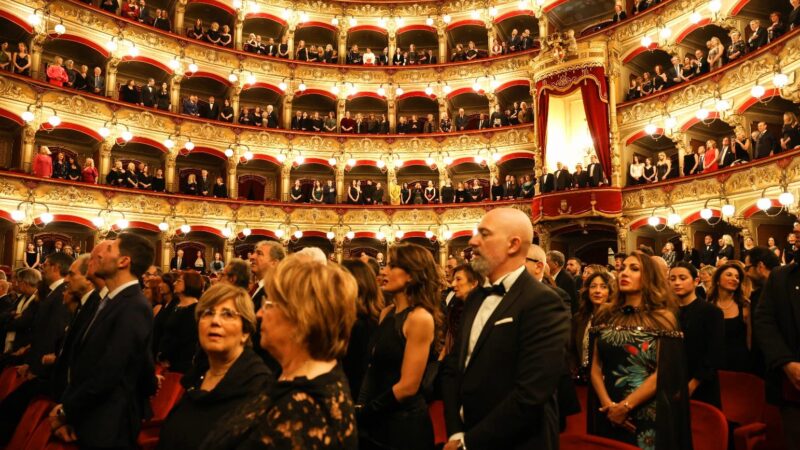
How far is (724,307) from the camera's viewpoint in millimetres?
5461

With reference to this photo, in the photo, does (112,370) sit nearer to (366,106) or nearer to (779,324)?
(779,324)

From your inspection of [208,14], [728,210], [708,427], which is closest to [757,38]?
[728,210]

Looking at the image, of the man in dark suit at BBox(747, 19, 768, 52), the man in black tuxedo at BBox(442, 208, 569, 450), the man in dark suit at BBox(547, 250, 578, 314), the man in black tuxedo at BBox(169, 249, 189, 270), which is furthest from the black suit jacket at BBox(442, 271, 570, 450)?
the man in black tuxedo at BBox(169, 249, 189, 270)

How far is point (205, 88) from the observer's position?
79.7ft

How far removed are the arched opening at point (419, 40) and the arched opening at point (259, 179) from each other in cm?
811

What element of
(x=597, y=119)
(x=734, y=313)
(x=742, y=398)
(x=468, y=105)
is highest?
(x=468, y=105)

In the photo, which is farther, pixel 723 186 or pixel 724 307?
pixel 723 186

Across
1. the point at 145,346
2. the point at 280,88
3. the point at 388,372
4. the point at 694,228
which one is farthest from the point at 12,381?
the point at 280,88

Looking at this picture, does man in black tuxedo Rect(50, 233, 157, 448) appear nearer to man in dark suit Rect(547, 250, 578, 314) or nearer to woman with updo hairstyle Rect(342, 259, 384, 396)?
woman with updo hairstyle Rect(342, 259, 384, 396)

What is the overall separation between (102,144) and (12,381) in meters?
16.0

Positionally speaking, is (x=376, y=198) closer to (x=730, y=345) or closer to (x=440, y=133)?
(x=440, y=133)

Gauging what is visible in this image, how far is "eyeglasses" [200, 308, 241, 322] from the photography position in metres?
2.89

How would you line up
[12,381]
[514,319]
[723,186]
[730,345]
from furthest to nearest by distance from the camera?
[723,186]
[12,381]
[730,345]
[514,319]

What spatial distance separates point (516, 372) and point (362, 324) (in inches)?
68.1
